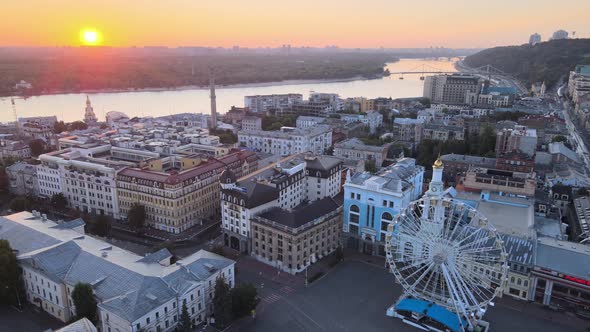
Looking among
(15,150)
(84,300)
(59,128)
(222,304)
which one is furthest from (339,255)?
(59,128)

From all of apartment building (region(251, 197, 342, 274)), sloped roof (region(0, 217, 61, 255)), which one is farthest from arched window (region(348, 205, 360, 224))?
sloped roof (region(0, 217, 61, 255))

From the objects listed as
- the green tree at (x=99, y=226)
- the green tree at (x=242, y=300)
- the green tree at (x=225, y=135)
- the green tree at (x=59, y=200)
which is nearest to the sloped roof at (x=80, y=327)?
the green tree at (x=242, y=300)

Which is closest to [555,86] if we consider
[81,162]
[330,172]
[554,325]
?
[330,172]

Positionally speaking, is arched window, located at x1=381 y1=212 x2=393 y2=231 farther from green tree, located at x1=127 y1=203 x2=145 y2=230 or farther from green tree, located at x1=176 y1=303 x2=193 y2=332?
green tree, located at x1=127 y1=203 x2=145 y2=230

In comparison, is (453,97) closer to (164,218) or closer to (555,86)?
(555,86)

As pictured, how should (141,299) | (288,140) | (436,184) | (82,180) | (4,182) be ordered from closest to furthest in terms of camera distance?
(141,299) < (436,184) < (82,180) < (4,182) < (288,140)

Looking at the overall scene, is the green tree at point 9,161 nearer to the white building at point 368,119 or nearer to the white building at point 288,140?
the white building at point 288,140

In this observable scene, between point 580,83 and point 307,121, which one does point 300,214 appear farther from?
point 580,83
